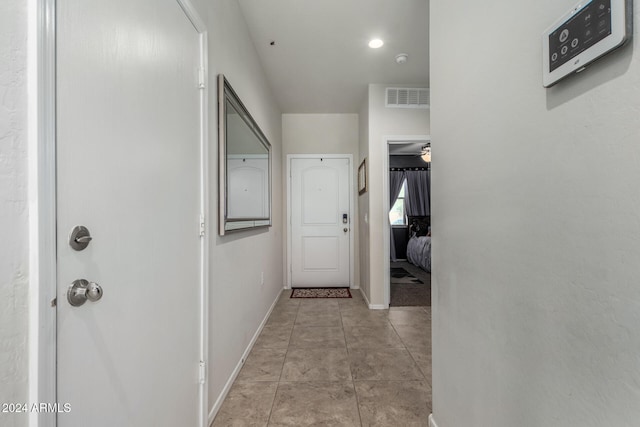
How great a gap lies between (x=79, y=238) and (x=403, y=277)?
186 inches

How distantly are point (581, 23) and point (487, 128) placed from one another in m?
0.40

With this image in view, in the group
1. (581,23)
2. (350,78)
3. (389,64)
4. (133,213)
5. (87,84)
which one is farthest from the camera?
(350,78)

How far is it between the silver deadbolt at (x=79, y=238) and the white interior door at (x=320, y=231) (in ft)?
11.3

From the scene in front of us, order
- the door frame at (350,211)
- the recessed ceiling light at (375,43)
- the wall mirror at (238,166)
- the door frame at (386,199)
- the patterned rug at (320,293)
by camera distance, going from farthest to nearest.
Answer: the door frame at (350,211), the patterned rug at (320,293), the door frame at (386,199), the recessed ceiling light at (375,43), the wall mirror at (238,166)

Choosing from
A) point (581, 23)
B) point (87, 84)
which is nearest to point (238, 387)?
point (87, 84)

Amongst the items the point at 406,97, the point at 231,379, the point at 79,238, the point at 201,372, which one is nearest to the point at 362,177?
the point at 406,97

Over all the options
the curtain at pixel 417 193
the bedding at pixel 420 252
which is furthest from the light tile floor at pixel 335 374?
the curtain at pixel 417 193

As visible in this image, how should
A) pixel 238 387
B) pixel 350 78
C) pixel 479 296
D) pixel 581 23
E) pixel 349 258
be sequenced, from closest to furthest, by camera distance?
1. pixel 581 23
2. pixel 479 296
3. pixel 238 387
4. pixel 350 78
5. pixel 349 258

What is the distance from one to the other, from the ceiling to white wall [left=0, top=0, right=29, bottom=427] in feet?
6.07

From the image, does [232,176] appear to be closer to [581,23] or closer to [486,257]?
[486,257]

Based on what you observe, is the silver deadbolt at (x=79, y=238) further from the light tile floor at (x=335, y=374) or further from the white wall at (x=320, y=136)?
the white wall at (x=320, y=136)

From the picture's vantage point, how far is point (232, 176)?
5.80ft

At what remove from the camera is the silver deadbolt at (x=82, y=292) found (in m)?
0.66

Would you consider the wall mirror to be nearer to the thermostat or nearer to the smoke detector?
the thermostat
